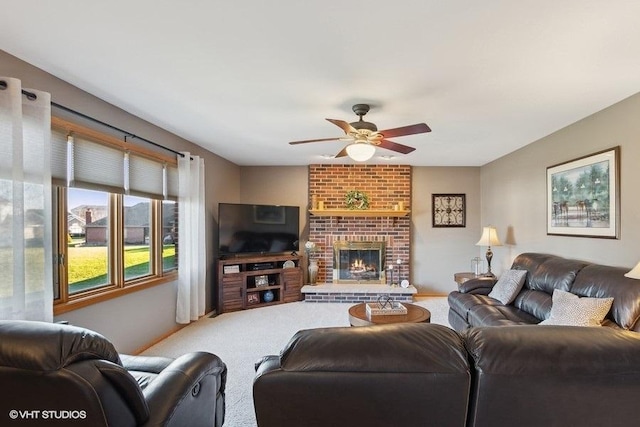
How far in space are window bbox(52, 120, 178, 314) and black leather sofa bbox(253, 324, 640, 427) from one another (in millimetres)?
2266

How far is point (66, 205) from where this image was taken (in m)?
2.40

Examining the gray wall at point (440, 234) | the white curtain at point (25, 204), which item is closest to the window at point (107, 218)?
the white curtain at point (25, 204)

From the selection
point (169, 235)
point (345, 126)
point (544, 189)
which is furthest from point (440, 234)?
point (169, 235)

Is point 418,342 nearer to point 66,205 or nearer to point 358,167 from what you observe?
point 66,205

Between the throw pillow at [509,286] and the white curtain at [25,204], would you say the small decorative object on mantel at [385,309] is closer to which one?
the throw pillow at [509,286]

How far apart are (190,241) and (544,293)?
12.7 feet

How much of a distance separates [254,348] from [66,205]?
6.98ft

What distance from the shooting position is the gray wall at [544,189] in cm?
258

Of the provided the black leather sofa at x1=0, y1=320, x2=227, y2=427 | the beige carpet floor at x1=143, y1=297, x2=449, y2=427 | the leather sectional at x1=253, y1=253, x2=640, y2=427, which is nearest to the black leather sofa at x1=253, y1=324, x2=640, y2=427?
the leather sectional at x1=253, y1=253, x2=640, y2=427

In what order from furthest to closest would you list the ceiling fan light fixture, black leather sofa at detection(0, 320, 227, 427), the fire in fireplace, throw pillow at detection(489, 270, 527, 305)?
the fire in fireplace < throw pillow at detection(489, 270, 527, 305) < the ceiling fan light fixture < black leather sofa at detection(0, 320, 227, 427)

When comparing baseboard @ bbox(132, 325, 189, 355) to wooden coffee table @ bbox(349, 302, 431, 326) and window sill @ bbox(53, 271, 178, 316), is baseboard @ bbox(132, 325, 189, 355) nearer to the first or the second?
window sill @ bbox(53, 271, 178, 316)

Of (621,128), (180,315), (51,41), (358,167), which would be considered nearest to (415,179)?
(358,167)

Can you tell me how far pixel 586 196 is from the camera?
10.1 ft

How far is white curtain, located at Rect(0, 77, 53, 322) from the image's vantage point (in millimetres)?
1822
